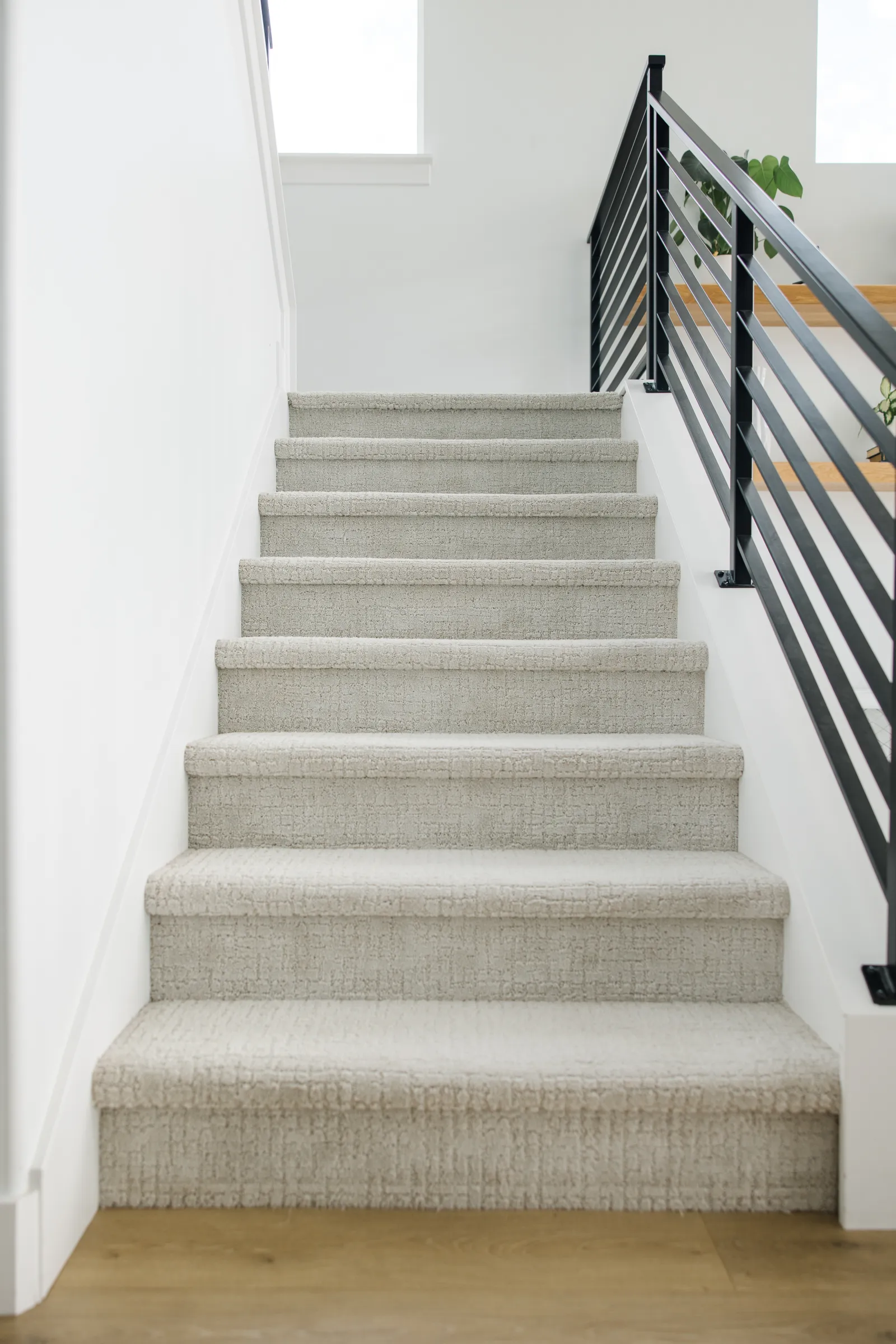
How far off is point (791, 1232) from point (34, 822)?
3.01ft

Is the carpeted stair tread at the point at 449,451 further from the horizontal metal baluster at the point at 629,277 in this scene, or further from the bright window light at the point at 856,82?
the bright window light at the point at 856,82

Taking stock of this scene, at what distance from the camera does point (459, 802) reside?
1.40 m

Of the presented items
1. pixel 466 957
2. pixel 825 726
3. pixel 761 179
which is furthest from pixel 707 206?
pixel 761 179

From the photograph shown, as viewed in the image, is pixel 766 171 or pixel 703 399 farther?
pixel 766 171

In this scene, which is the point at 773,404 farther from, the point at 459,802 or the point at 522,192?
the point at 522,192

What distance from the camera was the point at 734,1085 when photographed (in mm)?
1021

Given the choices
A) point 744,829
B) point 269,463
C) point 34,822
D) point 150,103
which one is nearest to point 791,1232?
point 744,829

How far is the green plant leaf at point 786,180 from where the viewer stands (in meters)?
3.29

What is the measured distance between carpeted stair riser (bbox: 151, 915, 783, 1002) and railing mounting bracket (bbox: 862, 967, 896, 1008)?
19cm

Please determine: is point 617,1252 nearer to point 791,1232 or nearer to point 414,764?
point 791,1232

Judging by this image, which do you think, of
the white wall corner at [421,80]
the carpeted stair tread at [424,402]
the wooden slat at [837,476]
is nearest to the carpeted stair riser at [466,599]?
the carpeted stair tread at [424,402]

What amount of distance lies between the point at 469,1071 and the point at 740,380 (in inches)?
46.3

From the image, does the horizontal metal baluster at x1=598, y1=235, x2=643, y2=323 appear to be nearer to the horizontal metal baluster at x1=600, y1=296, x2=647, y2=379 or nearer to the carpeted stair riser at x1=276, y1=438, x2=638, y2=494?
the horizontal metal baluster at x1=600, y1=296, x2=647, y2=379

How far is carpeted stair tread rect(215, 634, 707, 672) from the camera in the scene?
1.59 m
